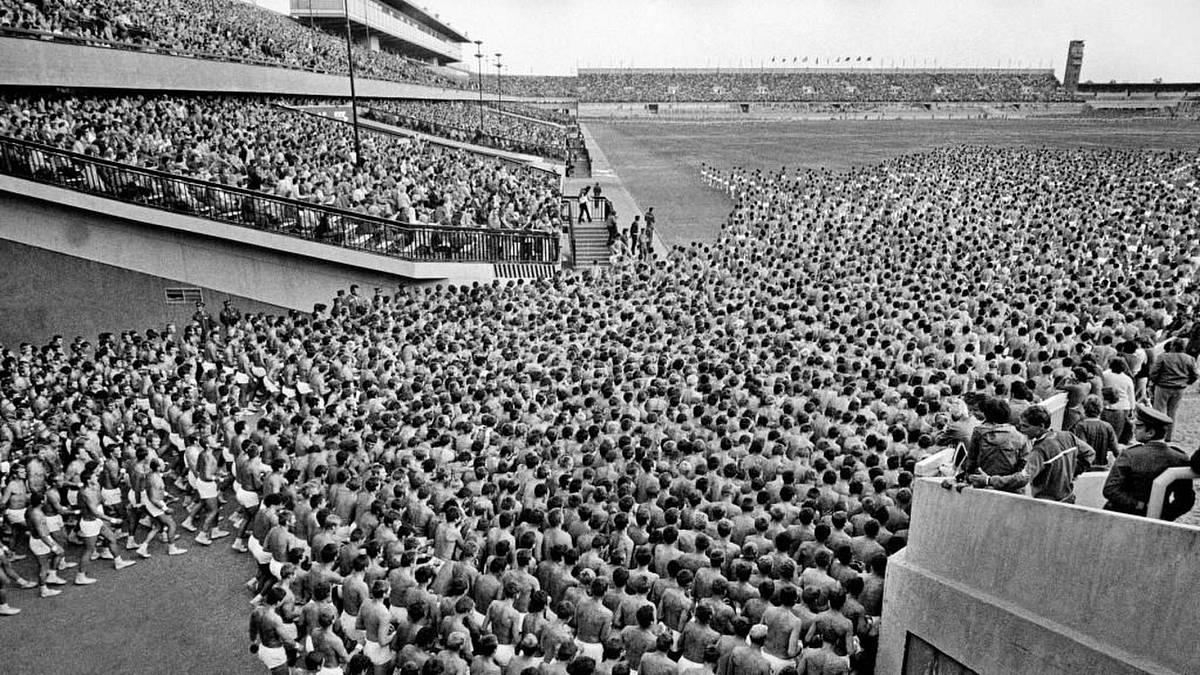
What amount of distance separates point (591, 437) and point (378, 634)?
3.77 m

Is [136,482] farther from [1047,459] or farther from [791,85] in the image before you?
[791,85]

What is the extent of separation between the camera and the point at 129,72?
23.8m

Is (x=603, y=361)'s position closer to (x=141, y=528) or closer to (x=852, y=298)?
(x=852, y=298)

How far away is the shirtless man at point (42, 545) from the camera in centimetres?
999

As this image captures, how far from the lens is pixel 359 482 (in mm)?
9539

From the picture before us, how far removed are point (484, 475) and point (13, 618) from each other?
5686 millimetres

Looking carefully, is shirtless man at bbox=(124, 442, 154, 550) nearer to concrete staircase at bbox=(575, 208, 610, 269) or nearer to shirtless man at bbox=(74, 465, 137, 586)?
shirtless man at bbox=(74, 465, 137, 586)

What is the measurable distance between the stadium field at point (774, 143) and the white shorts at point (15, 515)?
21.2 metres

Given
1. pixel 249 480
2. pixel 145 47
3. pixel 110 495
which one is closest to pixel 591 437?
pixel 249 480

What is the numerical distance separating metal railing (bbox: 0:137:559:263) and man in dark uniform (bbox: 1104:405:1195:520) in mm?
16431

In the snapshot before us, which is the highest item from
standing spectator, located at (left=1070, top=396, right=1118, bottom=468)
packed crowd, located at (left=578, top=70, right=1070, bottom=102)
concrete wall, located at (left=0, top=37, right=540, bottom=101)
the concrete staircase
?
packed crowd, located at (left=578, top=70, right=1070, bottom=102)

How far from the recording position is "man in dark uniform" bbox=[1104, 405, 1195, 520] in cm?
570

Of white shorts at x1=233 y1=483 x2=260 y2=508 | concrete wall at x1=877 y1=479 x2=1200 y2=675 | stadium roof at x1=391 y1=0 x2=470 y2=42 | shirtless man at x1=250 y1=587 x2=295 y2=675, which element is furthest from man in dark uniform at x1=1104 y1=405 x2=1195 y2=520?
stadium roof at x1=391 y1=0 x2=470 y2=42

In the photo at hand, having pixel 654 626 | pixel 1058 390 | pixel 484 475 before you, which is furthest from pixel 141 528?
pixel 1058 390
